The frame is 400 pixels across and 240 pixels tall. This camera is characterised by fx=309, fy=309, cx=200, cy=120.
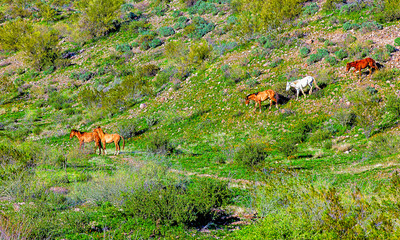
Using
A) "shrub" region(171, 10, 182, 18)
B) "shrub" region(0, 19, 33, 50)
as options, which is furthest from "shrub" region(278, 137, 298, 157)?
"shrub" region(0, 19, 33, 50)

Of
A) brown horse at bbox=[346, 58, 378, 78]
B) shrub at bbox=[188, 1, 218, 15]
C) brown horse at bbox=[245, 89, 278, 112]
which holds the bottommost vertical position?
brown horse at bbox=[245, 89, 278, 112]

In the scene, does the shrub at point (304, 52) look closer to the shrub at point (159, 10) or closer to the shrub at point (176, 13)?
the shrub at point (176, 13)

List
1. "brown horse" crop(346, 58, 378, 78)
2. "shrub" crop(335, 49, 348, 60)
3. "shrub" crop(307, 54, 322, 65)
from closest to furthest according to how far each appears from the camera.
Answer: "brown horse" crop(346, 58, 378, 78) → "shrub" crop(335, 49, 348, 60) → "shrub" crop(307, 54, 322, 65)

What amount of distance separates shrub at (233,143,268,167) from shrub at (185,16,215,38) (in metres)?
24.9

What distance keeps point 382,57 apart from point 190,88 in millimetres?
15056

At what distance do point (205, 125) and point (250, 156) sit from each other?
841 centimetres

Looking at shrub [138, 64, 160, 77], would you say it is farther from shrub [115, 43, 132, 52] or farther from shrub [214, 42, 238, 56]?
shrub [115, 43, 132, 52]

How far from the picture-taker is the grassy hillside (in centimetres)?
883

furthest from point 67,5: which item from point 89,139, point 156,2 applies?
point 89,139

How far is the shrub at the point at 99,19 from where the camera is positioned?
46.1 meters

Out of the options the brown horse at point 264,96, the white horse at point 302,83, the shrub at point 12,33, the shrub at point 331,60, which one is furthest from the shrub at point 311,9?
the shrub at point 12,33

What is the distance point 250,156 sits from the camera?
14898 millimetres

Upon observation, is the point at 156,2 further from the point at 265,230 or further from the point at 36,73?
the point at 265,230

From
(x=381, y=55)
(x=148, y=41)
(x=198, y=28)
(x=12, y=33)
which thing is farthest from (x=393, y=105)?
(x=12, y=33)
